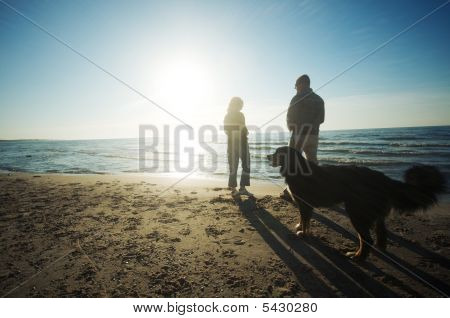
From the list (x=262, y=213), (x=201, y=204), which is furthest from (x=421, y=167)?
(x=201, y=204)

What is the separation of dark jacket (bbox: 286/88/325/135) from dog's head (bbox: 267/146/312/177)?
139cm

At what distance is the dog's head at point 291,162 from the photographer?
4.22 m

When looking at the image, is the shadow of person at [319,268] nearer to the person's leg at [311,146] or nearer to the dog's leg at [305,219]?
the dog's leg at [305,219]

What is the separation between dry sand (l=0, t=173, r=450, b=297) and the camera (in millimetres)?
2801

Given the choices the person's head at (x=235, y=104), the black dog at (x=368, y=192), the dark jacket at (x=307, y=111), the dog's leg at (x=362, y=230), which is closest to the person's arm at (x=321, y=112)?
the dark jacket at (x=307, y=111)

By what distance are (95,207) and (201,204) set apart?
8.37 feet

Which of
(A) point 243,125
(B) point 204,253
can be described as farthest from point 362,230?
(A) point 243,125

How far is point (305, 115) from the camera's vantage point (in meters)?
5.64

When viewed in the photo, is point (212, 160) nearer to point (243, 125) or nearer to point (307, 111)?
point (243, 125)

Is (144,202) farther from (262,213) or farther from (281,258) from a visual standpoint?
(281,258)

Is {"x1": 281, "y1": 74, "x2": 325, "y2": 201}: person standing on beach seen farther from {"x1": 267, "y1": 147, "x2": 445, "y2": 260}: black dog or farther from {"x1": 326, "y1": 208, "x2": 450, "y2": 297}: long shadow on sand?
{"x1": 326, "y1": 208, "x2": 450, "y2": 297}: long shadow on sand

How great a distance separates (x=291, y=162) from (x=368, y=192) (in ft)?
4.44

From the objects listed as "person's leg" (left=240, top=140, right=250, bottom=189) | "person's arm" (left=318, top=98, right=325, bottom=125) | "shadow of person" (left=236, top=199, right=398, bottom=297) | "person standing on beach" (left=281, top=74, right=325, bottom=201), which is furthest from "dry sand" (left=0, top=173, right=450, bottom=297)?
"person's arm" (left=318, top=98, right=325, bottom=125)
